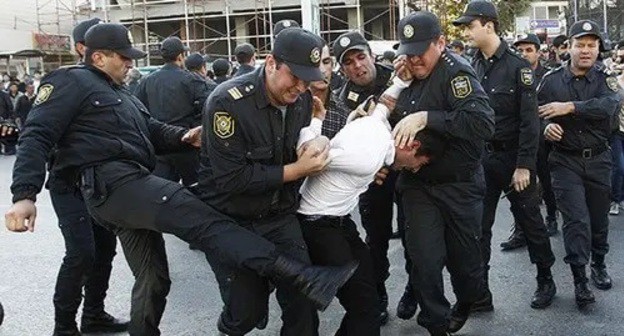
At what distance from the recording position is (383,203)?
14.1ft

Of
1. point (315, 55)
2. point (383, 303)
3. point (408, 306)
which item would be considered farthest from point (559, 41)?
point (315, 55)

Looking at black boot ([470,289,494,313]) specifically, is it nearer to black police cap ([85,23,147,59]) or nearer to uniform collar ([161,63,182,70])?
black police cap ([85,23,147,59])

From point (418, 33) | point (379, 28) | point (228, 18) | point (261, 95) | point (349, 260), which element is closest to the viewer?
point (261, 95)

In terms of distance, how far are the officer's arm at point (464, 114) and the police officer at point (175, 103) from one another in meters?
3.25

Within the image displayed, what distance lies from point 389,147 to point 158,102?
3495 millimetres

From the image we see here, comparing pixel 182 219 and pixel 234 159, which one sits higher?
pixel 234 159

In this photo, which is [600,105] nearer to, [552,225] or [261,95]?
[552,225]

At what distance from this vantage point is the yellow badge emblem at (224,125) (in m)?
2.96

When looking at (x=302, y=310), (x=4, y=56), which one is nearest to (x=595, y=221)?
(x=302, y=310)

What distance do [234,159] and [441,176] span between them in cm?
119

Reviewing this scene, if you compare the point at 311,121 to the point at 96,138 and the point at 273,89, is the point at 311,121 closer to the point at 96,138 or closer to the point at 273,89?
the point at 273,89

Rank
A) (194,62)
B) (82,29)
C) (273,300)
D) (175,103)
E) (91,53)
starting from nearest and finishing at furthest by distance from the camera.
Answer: (91,53), (82,29), (273,300), (175,103), (194,62)

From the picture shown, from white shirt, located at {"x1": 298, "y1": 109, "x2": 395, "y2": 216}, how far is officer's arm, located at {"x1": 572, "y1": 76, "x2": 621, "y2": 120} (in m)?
1.65

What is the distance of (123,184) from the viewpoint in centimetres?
323
